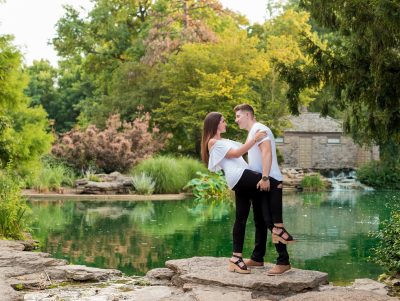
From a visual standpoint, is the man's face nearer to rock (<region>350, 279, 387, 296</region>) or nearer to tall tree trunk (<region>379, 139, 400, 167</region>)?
rock (<region>350, 279, 387, 296</region>)

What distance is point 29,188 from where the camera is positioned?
21.6 m

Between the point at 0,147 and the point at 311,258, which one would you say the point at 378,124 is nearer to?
the point at 311,258

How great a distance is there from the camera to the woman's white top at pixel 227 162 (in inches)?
239

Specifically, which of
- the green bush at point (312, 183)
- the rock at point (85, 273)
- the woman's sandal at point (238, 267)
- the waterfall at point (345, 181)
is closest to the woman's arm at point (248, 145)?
the woman's sandal at point (238, 267)

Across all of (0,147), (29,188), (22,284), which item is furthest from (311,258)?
(29,188)

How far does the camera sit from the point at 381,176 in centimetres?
2980

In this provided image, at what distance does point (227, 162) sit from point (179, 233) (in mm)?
5999

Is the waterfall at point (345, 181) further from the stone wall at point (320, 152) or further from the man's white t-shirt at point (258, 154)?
the man's white t-shirt at point (258, 154)

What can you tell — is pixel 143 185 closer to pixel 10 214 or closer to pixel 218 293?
pixel 10 214

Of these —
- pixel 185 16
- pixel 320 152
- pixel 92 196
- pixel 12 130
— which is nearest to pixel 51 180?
pixel 92 196

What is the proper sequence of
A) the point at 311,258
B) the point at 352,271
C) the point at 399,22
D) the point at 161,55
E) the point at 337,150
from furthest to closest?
the point at 337,150
the point at 161,55
the point at 311,258
the point at 352,271
the point at 399,22

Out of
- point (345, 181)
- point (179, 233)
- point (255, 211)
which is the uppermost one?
point (255, 211)

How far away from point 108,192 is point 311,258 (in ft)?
41.5

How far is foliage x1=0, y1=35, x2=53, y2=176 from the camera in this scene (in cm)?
1309
